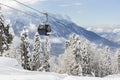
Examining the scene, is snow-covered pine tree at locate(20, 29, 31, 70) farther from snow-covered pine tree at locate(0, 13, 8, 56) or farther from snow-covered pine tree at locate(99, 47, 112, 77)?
snow-covered pine tree at locate(99, 47, 112, 77)

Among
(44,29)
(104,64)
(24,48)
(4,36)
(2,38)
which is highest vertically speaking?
(44,29)

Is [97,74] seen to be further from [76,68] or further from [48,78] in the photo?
[48,78]

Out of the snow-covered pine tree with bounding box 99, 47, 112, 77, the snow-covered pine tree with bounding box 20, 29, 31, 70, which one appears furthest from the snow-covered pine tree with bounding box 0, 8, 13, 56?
the snow-covered pine tree with bounding box 99, 47, 112, 77

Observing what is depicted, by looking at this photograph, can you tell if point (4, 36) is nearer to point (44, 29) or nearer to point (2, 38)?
point (2, 38)

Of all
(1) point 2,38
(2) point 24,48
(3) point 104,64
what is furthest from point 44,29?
(3) point 104,64

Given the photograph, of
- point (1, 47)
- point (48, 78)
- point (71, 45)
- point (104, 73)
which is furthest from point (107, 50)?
point (48, 78)

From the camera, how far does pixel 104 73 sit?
121 m

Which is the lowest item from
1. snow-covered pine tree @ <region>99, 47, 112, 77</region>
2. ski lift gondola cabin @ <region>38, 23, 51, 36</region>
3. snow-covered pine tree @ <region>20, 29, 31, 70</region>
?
snow-covered pine tree @ <region>99, 47, 112, 77</region>

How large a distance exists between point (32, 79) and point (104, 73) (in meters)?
105

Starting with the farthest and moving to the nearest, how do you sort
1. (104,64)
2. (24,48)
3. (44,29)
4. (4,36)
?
1. (104,64)
2. (24,48)
3. (4,36)
4. (44,29)

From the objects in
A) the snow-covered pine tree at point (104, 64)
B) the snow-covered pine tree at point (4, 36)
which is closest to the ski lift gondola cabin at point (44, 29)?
the snow-covered pine tree at point (4, 36)

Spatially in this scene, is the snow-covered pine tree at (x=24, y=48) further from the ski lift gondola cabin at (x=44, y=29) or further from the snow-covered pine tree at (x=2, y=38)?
the ski lift gondola cabin at (x=44, y=29)

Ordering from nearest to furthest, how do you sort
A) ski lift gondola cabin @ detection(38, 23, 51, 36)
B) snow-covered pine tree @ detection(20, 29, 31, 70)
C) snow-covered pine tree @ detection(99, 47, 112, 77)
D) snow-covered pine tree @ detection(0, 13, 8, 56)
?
ski lift gondola cabin @ detection(38, 23, 51, 36) → snow-covered pine tree @ detection(0, 13, 8, 56) → snow-covered pine tree @ detection(20, 29, 31, 70) → snow-covered pine tree @ detection(99, 47, 112, 77)

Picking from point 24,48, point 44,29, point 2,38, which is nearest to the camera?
point 44,29
